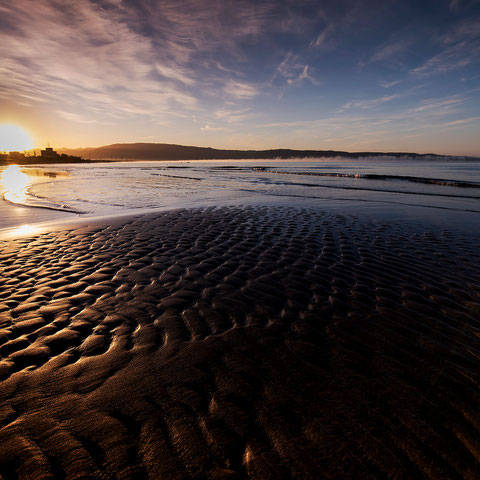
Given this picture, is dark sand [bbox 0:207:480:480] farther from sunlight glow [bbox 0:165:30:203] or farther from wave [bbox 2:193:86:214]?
sunlight glow [bbox 0:165:30:203]

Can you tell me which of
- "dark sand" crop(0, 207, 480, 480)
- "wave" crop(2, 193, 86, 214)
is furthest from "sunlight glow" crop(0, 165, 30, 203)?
"dark sand" crop(0, 207, 480, 480)

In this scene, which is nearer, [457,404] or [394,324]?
[457,404]

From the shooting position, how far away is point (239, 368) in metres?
3.48

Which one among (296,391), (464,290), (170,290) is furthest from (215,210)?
(296,391)

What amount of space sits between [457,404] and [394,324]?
5.13ft

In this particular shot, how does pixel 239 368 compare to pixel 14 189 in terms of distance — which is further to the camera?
pixel 14 189

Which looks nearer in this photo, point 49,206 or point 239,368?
point 239,368

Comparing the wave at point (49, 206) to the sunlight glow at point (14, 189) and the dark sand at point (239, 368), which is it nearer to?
the sunlight glow at point (14, 189)

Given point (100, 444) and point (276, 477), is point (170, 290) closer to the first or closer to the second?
point (100, 444)

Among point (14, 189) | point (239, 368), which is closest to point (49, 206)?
point (14, 189)

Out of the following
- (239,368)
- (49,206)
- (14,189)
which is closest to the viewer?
(239,368)

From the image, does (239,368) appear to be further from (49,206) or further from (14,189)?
(14,189)

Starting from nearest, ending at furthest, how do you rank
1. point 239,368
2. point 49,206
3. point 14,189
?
point 239,368 < point 49,206 < point 14,189

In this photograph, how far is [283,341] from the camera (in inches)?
159
